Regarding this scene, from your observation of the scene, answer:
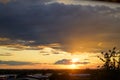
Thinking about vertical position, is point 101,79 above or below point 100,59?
below

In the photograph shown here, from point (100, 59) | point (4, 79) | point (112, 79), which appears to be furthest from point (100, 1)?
point (4, 79)

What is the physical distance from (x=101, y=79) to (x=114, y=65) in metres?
0.87

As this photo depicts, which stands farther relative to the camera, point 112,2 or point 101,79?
point 101,79

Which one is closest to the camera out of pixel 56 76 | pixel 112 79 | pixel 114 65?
pixel 112 79

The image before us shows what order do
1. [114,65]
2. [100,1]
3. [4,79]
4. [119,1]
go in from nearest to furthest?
[100,1]
[119,1]
[114,65]
[4,79]

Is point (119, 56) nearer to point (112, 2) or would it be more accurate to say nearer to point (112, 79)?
point (112, 79)

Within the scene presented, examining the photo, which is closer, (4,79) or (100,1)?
A: (100,1)

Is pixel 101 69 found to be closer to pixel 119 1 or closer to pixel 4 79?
pixel 119 1

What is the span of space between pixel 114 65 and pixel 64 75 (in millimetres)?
13321

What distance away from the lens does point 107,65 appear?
40.5 ft

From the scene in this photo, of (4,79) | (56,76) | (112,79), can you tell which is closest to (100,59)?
(112,79)

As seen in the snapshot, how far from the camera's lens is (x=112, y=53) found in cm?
1206

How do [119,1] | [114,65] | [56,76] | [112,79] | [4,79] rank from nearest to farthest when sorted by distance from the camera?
[119,1]
[112,79]
[114,65]
[56,76]
[4,79]

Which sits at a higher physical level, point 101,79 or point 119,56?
point 119,56
